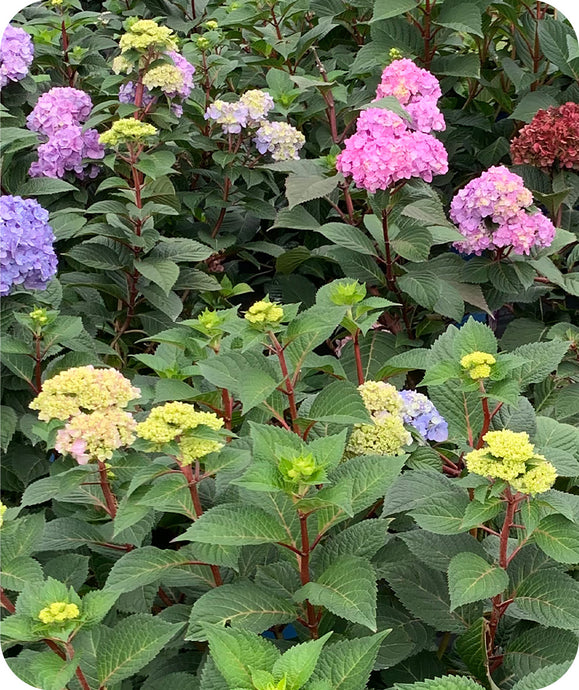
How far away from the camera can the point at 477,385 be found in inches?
52.9

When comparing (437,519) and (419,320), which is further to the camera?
(419,320)

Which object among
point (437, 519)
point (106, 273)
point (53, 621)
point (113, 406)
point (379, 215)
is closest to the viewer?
point (53, 621)

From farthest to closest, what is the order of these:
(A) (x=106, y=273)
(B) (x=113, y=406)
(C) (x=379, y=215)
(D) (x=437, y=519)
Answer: (A) (x=106, y=273)
(C) (x=379, y=215)
(B) (x=113, y=406)
(D) (x=437, y=519)

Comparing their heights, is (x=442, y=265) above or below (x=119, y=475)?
below

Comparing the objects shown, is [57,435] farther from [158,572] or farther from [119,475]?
[158,572]

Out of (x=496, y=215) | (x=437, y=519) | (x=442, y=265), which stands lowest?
(x=442, y=265)

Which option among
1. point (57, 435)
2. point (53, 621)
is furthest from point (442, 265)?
point (53, 621)

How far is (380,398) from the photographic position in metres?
1.55

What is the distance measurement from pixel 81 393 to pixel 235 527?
33 cm

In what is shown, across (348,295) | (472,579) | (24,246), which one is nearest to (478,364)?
(472,579)

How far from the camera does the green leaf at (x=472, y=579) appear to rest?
3.84ft

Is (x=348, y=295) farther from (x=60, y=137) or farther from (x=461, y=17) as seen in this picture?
(x=461, y=17)

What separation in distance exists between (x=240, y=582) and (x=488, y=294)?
4.97ft

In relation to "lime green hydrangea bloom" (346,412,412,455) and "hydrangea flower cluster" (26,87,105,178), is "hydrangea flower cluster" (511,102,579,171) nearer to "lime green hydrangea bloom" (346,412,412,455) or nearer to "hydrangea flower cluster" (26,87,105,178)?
"hydrangea flower cluster" (26,87,105,178)
